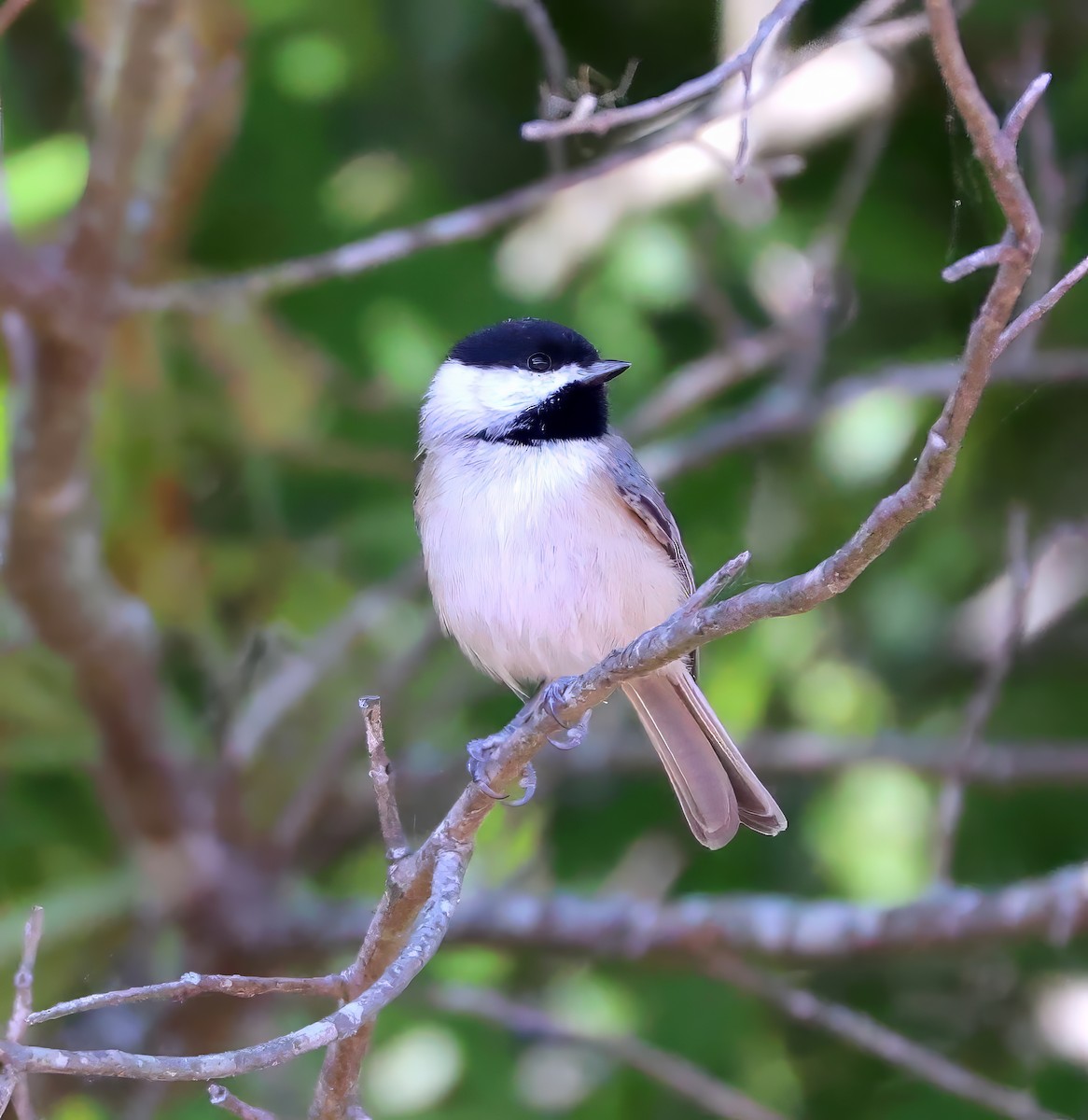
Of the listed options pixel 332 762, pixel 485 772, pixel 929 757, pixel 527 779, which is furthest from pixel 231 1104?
pixel 929 757

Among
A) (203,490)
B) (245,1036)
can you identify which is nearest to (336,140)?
(203,490)

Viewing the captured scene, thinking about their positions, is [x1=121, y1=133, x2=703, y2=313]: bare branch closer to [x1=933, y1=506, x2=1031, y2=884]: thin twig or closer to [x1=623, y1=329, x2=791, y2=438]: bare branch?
[x1=623, y1=329, x2=791, y2=438]: bare branch

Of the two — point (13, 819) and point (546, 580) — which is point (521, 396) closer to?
point (546, 580)

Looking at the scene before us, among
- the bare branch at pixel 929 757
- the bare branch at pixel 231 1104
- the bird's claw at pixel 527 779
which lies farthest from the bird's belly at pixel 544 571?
the bare branch at pixel 231 1104

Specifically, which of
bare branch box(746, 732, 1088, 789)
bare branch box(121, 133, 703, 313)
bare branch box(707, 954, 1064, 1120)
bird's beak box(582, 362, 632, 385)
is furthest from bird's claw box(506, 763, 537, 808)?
bare branch box(746, 732, 1088, 789)

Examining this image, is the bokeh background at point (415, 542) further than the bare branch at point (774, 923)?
Yes

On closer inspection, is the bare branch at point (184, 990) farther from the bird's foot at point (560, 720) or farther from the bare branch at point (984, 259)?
the bare branch at point (984, 259)
